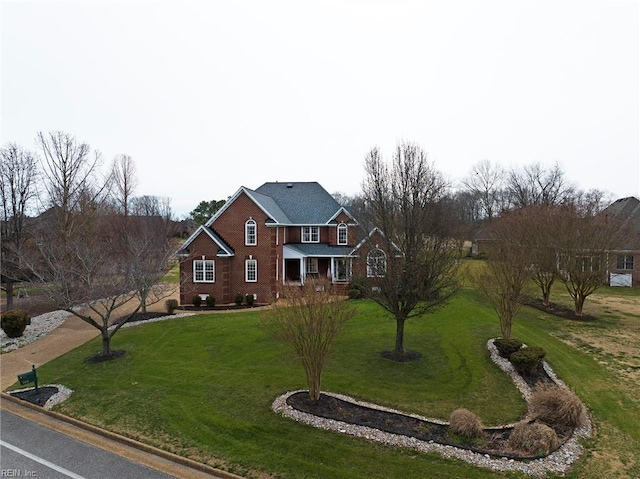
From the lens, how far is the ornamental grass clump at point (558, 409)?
34.4ft

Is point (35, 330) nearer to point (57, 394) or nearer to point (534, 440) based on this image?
point (57, 394)

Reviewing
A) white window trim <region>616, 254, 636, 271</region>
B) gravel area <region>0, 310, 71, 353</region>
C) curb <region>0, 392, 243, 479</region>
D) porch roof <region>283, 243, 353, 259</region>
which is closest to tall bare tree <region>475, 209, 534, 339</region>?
curb <region>0, 392, 243, 479</region>

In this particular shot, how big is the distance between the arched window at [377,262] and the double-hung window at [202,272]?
16009 mm

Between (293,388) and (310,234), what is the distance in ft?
67.4

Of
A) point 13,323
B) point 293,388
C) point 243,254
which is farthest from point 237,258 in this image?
point 293,388

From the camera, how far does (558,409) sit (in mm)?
10664

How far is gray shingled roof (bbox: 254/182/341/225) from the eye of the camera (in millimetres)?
32188

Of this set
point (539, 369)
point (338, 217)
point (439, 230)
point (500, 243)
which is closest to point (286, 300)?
point (439, 230)

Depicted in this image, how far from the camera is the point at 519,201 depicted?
209ft

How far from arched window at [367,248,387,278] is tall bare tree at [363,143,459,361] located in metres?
0.04

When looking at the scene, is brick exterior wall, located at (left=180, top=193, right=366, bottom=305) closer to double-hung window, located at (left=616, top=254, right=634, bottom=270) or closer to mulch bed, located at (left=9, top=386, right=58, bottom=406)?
mulch bed, located at (left=9, top=386, right=58, bottom=406)

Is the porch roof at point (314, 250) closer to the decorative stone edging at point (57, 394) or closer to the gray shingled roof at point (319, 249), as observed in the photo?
the gray shingled roof at point (319, 249)

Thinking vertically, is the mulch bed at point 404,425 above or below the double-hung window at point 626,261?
below

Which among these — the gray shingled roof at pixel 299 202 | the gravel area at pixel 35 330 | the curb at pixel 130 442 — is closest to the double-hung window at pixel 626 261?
the gray shingled roof at pixel 299 202
